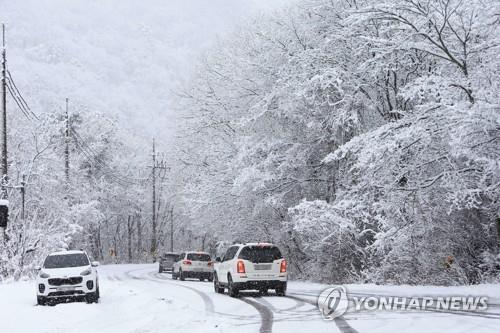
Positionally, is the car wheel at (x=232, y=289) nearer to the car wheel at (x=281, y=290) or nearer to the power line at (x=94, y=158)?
the car wheel at (x=281, y=290)

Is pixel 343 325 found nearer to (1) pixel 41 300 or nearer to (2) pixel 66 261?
(1) pixel 41 300

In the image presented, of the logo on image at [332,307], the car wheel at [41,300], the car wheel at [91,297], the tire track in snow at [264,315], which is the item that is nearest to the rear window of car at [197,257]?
the car wheel at [91,297]

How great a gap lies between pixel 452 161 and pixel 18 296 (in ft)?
46.2

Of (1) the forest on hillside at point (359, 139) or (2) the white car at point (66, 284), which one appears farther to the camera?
(2) the white car at point (66, 284)

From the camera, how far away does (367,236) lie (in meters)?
27.4

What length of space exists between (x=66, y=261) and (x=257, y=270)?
6.22 metres

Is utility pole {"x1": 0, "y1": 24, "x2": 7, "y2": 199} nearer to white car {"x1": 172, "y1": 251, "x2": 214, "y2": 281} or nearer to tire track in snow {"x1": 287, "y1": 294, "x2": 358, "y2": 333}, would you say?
white car {"x1": 172, "y1": 251, "x2": 214, "y2": 281}

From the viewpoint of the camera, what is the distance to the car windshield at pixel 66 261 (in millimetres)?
21078

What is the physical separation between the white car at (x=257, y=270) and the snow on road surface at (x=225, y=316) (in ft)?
1.52

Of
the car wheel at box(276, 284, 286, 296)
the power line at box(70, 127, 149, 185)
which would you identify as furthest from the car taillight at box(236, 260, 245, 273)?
the power line at box(70, 127, 149, 185)

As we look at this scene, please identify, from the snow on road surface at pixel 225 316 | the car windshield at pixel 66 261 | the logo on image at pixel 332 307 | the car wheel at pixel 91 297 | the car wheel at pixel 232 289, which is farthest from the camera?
the car windshield at pixel 66 261

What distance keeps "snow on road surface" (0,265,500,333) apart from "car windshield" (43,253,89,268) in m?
1.27

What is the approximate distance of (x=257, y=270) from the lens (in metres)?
20.5

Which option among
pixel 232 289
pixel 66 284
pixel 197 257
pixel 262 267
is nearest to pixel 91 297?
pixel 66 284
